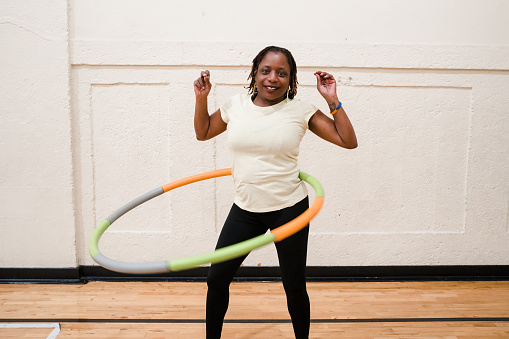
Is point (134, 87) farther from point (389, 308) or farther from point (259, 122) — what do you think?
point (389, 308)

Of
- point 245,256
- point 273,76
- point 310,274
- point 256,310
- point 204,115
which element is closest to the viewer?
point 273,76

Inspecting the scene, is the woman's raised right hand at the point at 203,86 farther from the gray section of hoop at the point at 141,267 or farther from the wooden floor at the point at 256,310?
the wooden floor at the point at 256,310

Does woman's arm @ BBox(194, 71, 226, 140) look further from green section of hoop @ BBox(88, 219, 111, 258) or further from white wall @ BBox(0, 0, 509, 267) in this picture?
white wall @ BBox(0, 0, 509, 267)

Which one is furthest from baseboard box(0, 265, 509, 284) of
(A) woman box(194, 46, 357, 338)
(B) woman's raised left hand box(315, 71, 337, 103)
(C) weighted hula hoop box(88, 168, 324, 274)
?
(B) woman's raised left hand box(315, 71, 337, 103)

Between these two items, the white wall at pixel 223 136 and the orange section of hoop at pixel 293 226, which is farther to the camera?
the white wall at pixel 223 136

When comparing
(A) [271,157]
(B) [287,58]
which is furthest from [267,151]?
(B) [287,58]

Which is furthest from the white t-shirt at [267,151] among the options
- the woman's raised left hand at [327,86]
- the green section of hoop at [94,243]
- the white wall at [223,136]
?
the white wall at [223,136]

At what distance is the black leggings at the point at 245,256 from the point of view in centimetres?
188

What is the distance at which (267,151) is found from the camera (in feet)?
5.93

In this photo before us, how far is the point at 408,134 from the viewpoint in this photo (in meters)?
3.31

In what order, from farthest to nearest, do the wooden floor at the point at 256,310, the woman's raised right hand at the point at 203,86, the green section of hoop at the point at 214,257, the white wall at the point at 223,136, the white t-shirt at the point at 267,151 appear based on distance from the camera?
A: the white wall at the point at 223,136 → the wooden floor at the point at 256,310 → the woman's raised right hand at the point at 203,86 → the white t-shirt at the point at 267,151 → the green section of hoop at the point at 214,257

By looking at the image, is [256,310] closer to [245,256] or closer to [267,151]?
[245,256]

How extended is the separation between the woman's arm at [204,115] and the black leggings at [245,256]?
1.37 feet

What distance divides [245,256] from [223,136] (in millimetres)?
1525
